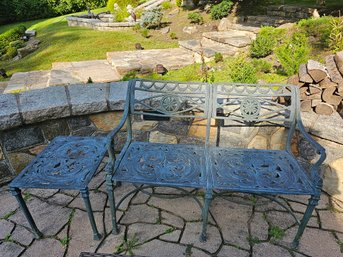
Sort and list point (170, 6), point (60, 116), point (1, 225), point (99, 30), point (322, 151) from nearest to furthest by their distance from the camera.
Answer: point (322, 151) → point (1, 225) → point (60, 116) → point (99, 30) → point (170, 6)

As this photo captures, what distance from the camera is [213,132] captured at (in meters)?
2.64

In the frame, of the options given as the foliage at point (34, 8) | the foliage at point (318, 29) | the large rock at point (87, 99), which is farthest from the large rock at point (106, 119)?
the foliage at point (34, 8)

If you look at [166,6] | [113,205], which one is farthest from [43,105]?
[166,6]

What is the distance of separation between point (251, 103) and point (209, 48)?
4182 mm

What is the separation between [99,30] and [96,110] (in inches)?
→ 341

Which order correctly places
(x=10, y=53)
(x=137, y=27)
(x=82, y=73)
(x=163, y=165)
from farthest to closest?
(x=137, y=27) < (x=10, y=53) < (x=82, y=73) < (x=163, y=165)

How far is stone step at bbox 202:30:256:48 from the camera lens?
19.4 feet

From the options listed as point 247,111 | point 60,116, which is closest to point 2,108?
point 60,116

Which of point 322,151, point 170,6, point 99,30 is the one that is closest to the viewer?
point 322,151

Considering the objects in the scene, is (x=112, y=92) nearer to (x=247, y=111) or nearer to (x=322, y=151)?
(x=247, y=111)

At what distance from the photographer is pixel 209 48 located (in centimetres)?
609

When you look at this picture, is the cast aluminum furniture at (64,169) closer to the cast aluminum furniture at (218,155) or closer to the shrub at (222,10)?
the cast aluminum furniture at (218,155)

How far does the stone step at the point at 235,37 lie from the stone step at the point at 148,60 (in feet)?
2.70

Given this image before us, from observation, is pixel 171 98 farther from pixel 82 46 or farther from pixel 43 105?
pixel 82 46
